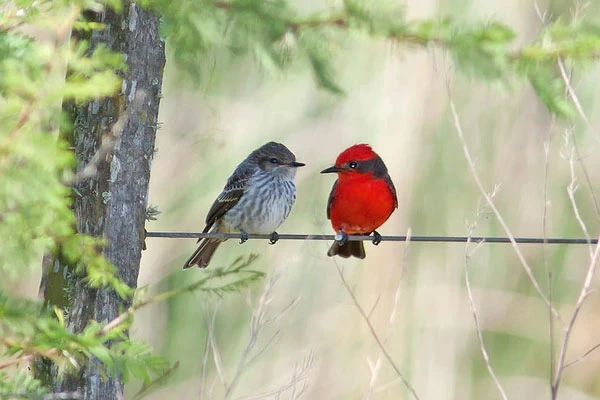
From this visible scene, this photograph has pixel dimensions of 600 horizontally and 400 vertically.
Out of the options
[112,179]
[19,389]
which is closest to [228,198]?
[112,179]

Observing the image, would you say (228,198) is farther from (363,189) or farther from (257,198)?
(363,189)

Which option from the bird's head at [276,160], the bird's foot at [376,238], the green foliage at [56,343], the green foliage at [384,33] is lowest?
the green foliage at [56,343]

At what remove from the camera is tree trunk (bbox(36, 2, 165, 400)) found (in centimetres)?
299

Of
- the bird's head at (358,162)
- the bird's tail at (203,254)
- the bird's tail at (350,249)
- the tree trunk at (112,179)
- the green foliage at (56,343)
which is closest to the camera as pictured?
the green foliage at (56,343)

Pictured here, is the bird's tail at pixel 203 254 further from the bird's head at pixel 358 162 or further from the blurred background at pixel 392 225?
the bird's head at pixel 358 162

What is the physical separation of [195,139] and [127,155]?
2.65m

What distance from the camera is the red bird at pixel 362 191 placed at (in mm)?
5590

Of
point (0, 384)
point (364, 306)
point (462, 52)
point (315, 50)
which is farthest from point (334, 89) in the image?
point (364, 306)

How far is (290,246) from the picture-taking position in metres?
5.89

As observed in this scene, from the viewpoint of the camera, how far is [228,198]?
5602 millimetres

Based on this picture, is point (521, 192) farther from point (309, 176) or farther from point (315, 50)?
point (315, 50)

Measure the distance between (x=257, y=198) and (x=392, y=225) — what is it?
1.04m

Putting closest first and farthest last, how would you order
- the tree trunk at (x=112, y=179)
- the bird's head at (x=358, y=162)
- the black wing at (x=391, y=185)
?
the tree trunk at (x=112, y=179) < the bird's head at (x=358, y=162) < the black wing at (x=391, y=185)

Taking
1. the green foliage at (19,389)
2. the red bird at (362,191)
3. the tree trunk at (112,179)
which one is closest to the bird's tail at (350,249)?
the red bird at (362,191)
